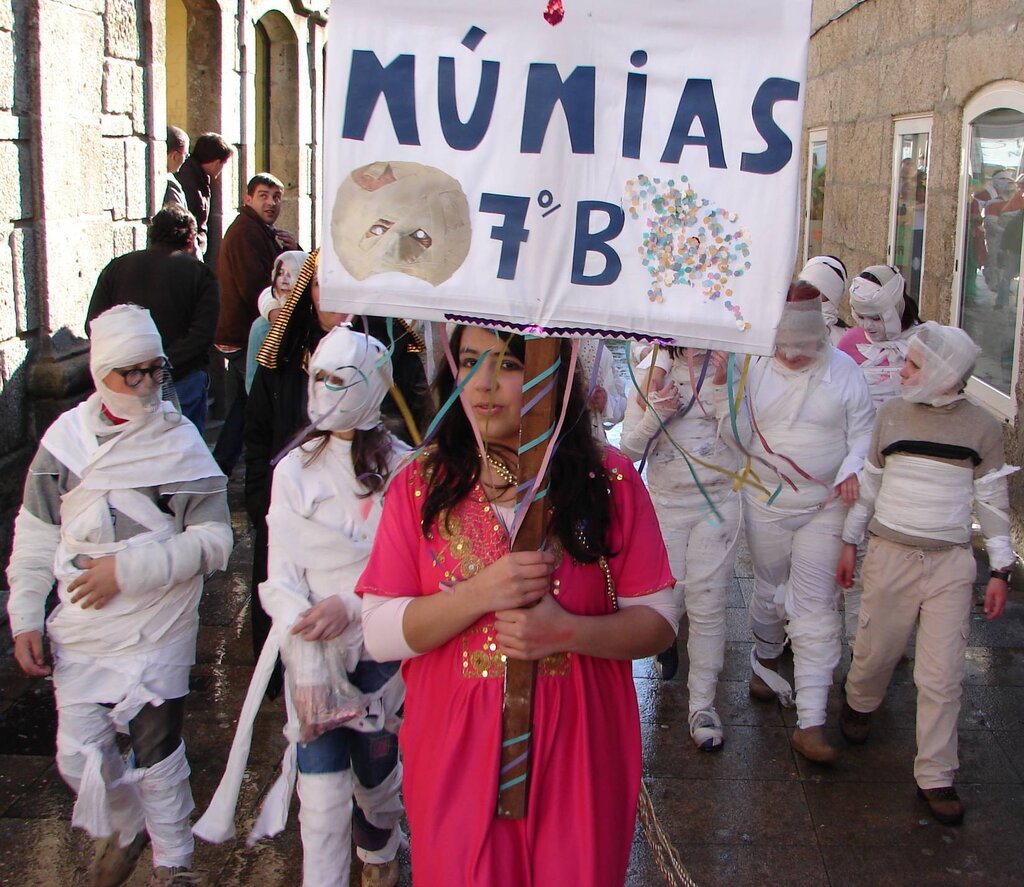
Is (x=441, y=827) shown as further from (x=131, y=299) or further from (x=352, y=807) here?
(x=131, y=299)

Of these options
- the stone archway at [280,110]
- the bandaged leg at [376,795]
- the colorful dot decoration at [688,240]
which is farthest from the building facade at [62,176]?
the stone archway at [280,110]

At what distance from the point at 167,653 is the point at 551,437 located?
1.73m

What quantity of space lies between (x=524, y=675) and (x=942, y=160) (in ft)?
26.8

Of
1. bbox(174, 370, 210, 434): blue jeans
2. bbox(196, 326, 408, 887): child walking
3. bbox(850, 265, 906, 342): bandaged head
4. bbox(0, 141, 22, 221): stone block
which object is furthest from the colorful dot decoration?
bbox(0, 141, 22, 221): stone block

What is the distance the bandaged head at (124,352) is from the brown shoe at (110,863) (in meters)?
1.32

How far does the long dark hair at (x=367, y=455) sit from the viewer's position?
3525 mm

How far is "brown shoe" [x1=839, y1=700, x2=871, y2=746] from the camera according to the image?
15.9ft

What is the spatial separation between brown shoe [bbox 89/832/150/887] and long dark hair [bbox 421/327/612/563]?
6.24 feet

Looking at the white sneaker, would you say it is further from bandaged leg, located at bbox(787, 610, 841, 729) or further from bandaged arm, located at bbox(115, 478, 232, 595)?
bandaged arm, located at bbox(115, 478, 232, 595)

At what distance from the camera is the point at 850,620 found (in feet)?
18.6

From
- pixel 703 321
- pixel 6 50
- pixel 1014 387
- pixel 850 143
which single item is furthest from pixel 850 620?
pixel 850 143

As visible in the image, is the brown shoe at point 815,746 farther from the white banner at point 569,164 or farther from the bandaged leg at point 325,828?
the white banner at point 569,164

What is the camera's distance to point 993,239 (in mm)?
8406

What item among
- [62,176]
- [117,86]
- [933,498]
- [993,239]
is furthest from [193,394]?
[993,239]
